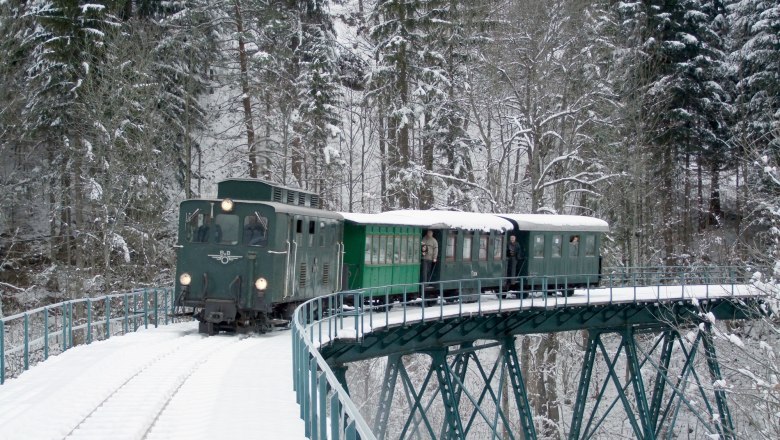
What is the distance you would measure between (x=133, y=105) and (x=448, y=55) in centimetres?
1374

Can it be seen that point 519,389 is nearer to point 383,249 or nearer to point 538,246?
point 538,246

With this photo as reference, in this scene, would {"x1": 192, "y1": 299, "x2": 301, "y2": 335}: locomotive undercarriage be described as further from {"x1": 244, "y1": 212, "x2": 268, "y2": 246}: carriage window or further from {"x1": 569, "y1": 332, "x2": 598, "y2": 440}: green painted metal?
{"x1": 569, "y1": 332, "x2": 598, "y2": 440}: green painted metal

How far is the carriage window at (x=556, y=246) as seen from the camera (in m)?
28.9

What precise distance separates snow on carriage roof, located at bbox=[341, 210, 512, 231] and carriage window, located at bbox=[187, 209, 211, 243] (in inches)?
193

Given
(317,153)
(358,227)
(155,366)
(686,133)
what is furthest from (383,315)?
(686,133)

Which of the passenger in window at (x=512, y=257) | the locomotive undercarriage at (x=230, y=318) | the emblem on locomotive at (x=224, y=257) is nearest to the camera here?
the locomotive undercarriage at (x=230, y=318)

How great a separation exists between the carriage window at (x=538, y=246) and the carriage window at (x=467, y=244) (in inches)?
108

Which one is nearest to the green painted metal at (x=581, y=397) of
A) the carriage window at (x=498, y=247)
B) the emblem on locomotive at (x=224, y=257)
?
the carriage window at (x=498, y=247)

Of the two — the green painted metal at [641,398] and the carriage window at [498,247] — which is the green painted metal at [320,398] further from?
the green painted metal at [641,398]

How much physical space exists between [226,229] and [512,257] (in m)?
12.1

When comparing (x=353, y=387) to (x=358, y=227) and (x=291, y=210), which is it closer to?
(x=358, y=227)

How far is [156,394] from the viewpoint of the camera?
1106 centimetres

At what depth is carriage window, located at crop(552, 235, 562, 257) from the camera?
28.9m

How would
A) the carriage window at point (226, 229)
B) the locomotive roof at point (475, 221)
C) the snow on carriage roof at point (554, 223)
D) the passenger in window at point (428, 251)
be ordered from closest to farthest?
the carriage window at point (226, 229) < the locomotive roof at point (475, 221) < the passenger in window at point (428, 251) < the snow on carriage roof at point (554, 223)
